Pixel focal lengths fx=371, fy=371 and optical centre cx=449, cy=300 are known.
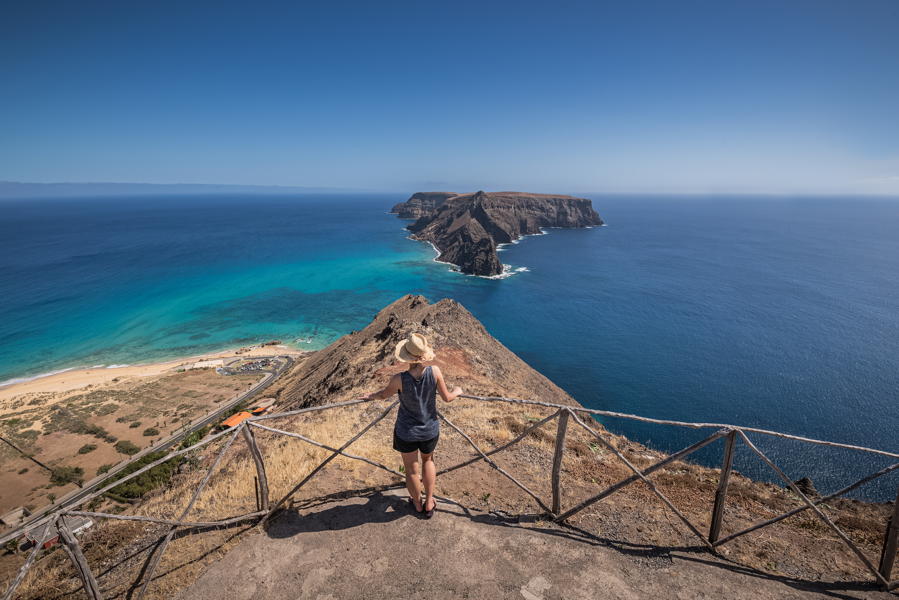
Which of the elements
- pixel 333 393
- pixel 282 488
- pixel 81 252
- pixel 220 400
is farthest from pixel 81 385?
pixel 81 252

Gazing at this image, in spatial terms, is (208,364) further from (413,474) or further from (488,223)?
(488,223)

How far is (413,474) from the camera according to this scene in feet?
21.2

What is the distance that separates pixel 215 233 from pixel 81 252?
50224 millimetres

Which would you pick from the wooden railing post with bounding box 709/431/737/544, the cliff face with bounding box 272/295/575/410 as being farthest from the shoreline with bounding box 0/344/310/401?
the wooden railing post with bounding box 709/431/737/544

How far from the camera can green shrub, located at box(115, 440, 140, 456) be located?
32.5 m

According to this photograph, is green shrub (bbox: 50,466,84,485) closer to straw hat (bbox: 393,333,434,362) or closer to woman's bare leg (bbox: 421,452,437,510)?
woman's bare leg (bbox: 421,452,437,510)

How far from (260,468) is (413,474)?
284 centimetres

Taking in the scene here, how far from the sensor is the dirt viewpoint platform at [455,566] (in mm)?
5434

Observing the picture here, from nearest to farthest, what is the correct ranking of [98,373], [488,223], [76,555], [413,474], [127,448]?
[76,555] < [413,474] < [127,448] < [98,373] < [488,223]

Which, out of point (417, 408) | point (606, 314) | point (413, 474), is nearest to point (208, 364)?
point (413, 474)

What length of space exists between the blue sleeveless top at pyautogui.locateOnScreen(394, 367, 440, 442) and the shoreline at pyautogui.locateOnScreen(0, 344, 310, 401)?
5437 cm

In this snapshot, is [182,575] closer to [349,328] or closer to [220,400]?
[220,400]

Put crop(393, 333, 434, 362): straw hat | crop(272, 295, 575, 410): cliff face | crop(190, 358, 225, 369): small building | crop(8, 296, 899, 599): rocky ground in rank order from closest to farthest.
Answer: crop(8, 296, 899, 599): rocky ground → crop(393, 333, 434, 362): straw hat → crop(272, 295, 575, 410): cliff face → crop(190, 358, 225, 369): small building

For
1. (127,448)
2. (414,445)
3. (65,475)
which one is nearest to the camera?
(414,445)
